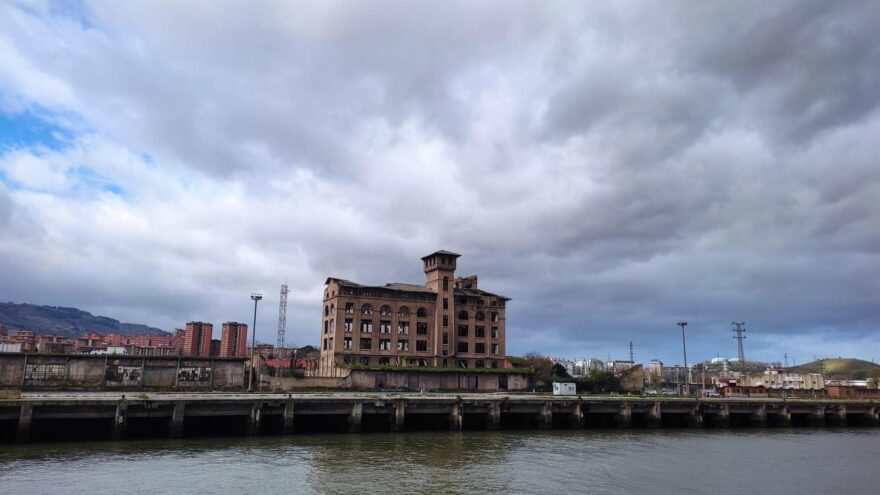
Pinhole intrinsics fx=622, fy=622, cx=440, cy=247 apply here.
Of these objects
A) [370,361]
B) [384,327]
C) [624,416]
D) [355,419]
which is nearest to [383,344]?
[384,327]

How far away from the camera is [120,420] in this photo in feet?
168

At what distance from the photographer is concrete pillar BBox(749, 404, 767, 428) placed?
80.6 metres

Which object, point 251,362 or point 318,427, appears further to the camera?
point 251,362

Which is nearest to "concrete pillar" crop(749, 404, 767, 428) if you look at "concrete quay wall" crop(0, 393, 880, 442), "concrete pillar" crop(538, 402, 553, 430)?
"concrete quay wall" crop(0, 393, 880, 442)

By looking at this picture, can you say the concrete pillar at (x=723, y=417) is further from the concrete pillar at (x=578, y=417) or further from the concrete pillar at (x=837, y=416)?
the concrete pillar at (x=578, y=417)

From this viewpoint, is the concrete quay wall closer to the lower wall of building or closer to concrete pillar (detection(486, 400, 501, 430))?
concrete pillar (detection(486, 400, 501, 430))

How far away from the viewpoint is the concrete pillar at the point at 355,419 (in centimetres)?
6075

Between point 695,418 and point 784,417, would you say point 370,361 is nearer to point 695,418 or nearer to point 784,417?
point 695,418

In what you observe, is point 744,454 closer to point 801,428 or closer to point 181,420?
point 801,428

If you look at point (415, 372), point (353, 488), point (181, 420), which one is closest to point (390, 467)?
point (353, 488)

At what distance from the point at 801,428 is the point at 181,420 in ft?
249

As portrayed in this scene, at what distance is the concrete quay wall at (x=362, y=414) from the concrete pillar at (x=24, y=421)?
0.07 m

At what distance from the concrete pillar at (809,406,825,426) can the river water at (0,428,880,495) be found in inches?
854

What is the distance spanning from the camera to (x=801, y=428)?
82000 mm
